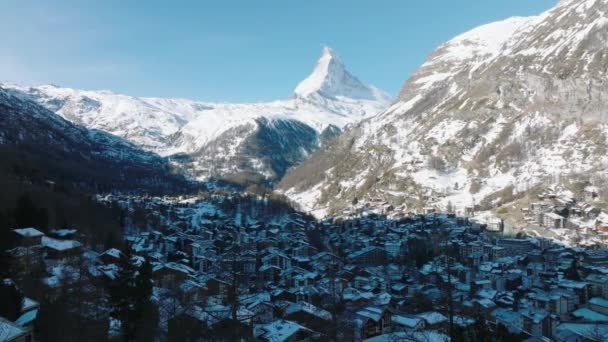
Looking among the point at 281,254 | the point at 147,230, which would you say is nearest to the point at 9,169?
the point at 147,230

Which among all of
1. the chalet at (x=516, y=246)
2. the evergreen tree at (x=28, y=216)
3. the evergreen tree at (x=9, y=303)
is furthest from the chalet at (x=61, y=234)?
the chalet at (x=516, y=246)

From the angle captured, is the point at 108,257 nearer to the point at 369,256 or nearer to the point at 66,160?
the point at 369,256

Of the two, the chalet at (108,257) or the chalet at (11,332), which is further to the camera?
the chalet at (108,257)

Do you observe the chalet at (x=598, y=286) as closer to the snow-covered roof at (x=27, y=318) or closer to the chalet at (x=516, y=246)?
the chalet at (x=516, y=246)

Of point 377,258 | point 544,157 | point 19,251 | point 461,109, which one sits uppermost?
point 461,109

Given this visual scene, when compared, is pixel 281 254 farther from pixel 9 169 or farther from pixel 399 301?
pixel 9 169

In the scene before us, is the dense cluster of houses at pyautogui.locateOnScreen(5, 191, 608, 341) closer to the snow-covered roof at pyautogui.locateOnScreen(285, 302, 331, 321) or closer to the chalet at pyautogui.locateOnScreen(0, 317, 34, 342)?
the snow-covered roof at pyautogui.locateOnScreen(285, 302, 331, 321)
